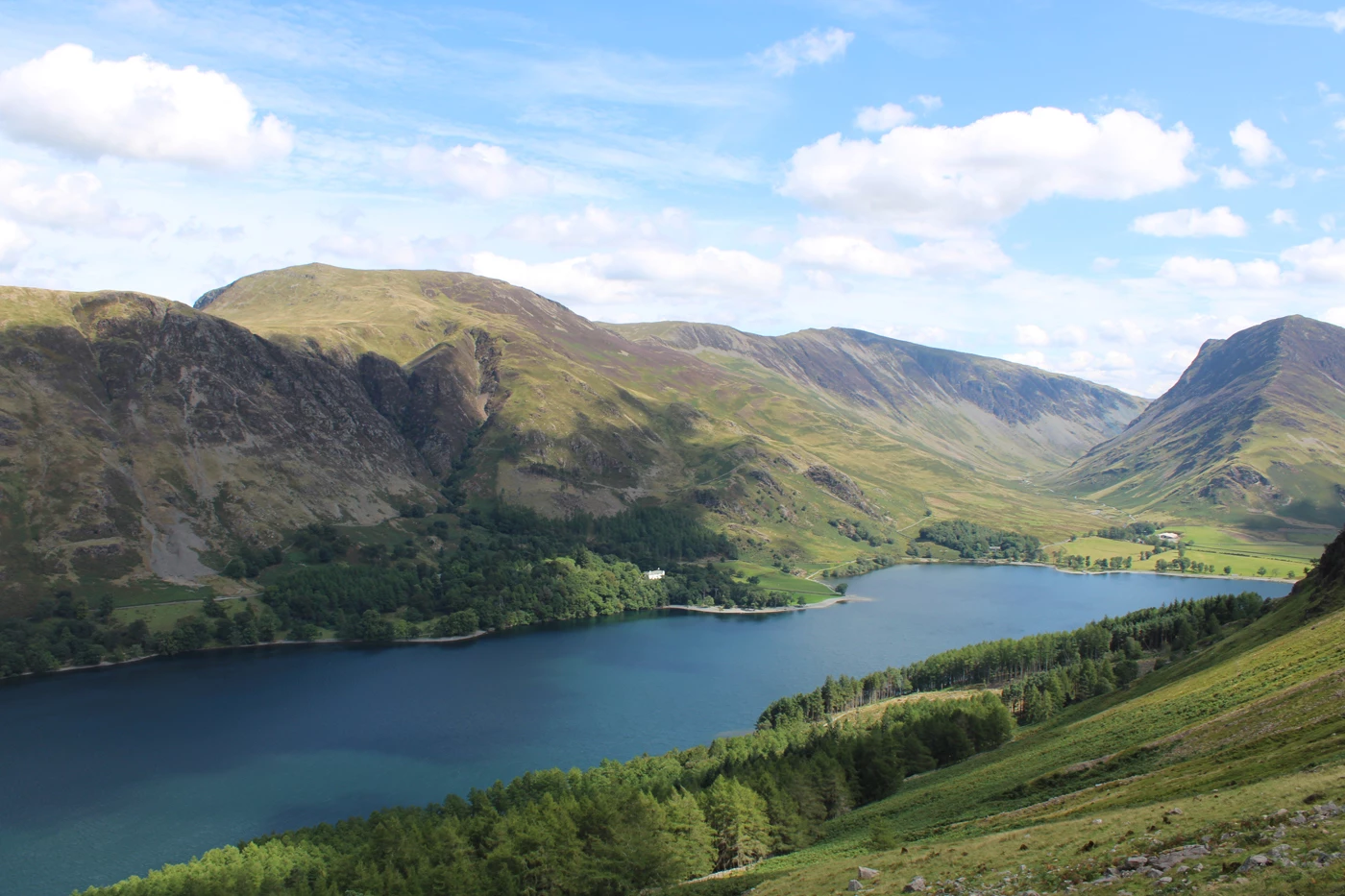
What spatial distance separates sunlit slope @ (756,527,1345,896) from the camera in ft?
102

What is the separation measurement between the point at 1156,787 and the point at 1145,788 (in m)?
0.88

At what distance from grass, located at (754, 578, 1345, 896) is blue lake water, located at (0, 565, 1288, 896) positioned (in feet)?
188

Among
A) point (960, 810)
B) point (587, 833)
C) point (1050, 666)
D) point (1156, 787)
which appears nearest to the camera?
point (1156, 787)

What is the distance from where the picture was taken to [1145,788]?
48656mm

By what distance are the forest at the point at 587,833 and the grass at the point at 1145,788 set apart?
4.26m

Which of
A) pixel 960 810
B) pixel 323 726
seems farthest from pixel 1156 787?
pixel 323 726

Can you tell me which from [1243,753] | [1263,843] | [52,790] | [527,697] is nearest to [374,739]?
[527,697]

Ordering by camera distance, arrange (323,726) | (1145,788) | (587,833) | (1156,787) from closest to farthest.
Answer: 1. (1156,787)
2. (1145,788)
3. (587,833)
4. (323,726)

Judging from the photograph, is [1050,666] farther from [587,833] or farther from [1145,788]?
[587,833]

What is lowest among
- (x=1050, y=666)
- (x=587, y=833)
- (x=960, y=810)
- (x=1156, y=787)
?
(x=1050, y=666)

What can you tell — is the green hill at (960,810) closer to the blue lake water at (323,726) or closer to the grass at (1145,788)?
the grass at (1145,788)

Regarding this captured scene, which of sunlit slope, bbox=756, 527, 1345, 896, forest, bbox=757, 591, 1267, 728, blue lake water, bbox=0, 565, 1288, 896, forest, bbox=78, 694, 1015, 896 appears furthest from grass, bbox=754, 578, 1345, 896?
blue lake water, bbox=0, 565, 1288, 896

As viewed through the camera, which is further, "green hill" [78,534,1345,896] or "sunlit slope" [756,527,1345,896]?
"green hill" [78,534,1345,896]

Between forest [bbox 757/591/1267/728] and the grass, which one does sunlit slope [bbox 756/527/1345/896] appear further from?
forest [bbox 757/591/1267/728]
